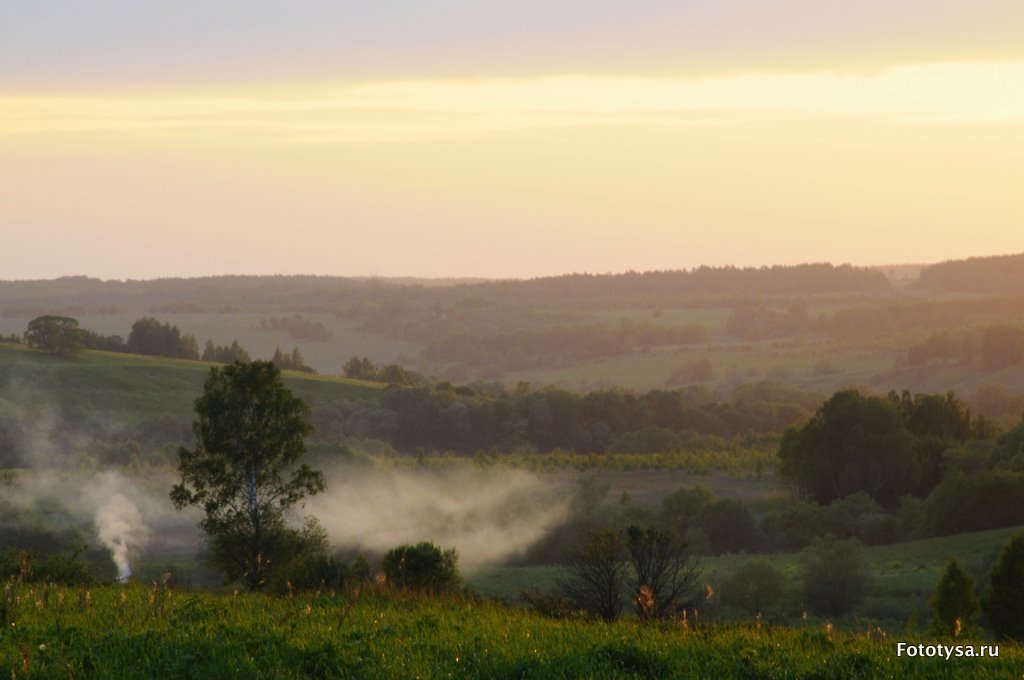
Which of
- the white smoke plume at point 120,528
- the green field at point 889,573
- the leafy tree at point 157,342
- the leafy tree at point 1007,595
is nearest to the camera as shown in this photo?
the leafy tree at point 1007,595

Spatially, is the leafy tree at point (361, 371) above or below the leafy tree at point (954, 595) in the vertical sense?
below

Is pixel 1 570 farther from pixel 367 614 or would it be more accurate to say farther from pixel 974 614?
pixel 974 614

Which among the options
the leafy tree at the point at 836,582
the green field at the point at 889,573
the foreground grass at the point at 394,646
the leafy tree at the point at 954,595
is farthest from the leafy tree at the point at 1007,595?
the foreground grass at the point at 394,646

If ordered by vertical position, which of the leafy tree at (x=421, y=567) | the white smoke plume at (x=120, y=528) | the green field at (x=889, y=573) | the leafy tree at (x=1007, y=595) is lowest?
the white smoke plume at (x=120, y=528)

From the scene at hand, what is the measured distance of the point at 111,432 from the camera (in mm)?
118438

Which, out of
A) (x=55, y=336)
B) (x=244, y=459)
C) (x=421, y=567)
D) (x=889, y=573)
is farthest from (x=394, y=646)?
(x=55, y=336)

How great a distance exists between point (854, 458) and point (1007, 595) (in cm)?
5262

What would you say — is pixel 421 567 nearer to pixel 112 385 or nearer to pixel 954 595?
pixel 954 595

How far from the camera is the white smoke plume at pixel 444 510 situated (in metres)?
70.7

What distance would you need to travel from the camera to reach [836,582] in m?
47.1

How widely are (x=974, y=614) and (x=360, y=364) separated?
164 metres

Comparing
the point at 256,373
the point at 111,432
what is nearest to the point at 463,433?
the point at 111,432

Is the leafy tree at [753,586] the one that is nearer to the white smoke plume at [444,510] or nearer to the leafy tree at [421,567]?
the white smoke plume at [444,510]

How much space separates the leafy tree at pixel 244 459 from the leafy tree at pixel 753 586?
17.2m
